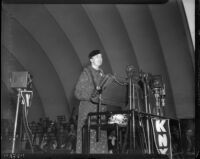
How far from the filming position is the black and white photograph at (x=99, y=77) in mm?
4520

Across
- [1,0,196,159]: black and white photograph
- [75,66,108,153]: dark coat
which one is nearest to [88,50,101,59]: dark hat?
[1,0,196,159]: black and white photograph

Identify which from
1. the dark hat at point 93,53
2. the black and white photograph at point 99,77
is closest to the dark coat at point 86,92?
the black and white photograph at point 99,77

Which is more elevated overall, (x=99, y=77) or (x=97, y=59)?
(x=97, y=59)

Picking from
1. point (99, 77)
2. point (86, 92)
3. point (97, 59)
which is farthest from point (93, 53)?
point (86, 92)

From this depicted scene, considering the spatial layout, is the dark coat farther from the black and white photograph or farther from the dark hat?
the dark hat

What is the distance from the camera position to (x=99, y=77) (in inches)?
201

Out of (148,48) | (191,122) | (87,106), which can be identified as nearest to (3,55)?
(87,106)

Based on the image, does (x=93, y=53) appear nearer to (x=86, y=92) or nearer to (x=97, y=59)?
(x=97, y=59)

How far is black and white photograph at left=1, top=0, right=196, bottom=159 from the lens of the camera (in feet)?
14.8

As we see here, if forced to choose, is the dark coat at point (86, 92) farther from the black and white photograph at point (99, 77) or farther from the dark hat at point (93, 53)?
the dark hat at point (93, 53)

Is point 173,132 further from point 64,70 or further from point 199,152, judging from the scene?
point 64,70

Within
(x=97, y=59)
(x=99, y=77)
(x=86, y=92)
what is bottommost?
(x=86, y=92)

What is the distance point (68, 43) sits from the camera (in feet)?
17.7

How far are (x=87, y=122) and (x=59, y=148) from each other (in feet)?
1.62
